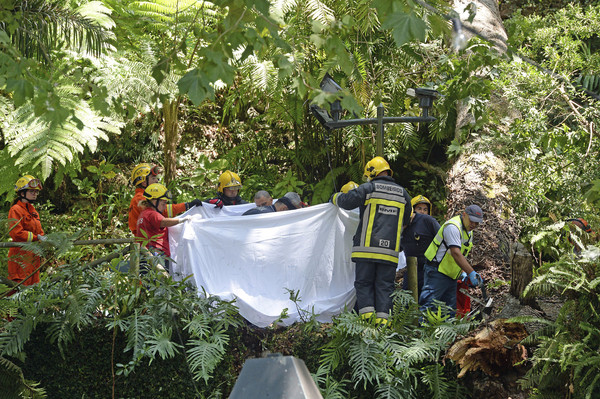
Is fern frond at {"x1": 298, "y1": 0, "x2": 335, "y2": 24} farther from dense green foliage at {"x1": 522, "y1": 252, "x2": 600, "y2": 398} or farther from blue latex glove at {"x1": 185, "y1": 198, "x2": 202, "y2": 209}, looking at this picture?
dense green foliage at {"x1": 522, "y1": 252, "x2": 600, "y2": 398}

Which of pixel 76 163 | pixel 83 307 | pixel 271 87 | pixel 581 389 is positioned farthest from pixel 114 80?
pixel 581 389

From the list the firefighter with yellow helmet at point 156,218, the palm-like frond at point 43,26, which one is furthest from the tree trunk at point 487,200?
the palm-like frond at point 43,26

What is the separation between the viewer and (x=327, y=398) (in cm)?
611

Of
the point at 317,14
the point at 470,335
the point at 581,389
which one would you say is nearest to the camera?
the point at 581,389

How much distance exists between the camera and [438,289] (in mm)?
8000

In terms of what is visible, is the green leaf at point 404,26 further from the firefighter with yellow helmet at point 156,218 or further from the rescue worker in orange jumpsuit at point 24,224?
the rescue worker in orange jumpsuit at point 24,224

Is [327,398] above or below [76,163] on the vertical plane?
below

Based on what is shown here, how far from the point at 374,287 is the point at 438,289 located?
3.36ft

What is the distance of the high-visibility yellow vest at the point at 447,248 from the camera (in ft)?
25.8


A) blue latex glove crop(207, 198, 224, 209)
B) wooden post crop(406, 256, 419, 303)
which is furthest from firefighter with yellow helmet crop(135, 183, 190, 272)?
wooden post crop(406, 256, 419, 303)

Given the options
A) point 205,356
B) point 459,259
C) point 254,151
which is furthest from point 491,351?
point 254,151

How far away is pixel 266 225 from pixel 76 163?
15.0 ft

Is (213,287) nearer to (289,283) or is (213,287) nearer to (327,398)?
(289,283)

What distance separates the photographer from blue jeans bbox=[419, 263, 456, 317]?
799 cm
